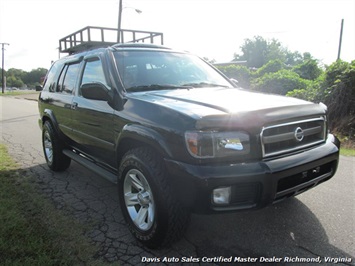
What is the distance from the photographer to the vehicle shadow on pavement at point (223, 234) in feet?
8.97

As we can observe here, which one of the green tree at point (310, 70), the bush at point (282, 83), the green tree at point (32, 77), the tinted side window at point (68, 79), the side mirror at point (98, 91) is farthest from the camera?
the green tree at point (32, 77)

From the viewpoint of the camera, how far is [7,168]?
535 cm

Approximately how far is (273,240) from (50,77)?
4.61m

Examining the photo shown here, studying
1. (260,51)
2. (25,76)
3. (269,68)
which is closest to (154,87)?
(269,68)

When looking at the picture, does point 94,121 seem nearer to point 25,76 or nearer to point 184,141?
point 184,141

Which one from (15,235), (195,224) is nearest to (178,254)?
(195,224)

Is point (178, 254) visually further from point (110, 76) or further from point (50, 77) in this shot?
point (50, 77)

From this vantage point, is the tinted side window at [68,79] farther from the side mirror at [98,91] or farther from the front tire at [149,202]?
the front tire at [149,202]

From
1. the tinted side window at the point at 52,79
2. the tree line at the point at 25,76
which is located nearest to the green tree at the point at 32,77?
the tree line at the point at 25,76

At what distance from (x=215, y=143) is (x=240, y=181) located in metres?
0.35

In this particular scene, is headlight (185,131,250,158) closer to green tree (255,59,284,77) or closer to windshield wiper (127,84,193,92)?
windshield wiper (127,84,193,92)

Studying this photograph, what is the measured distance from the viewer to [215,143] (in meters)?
2.41

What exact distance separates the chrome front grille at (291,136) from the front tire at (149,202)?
34.6 inches

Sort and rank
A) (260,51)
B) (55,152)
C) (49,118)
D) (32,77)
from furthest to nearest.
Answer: (32,77), (260,51), (49,118), (55,152)
